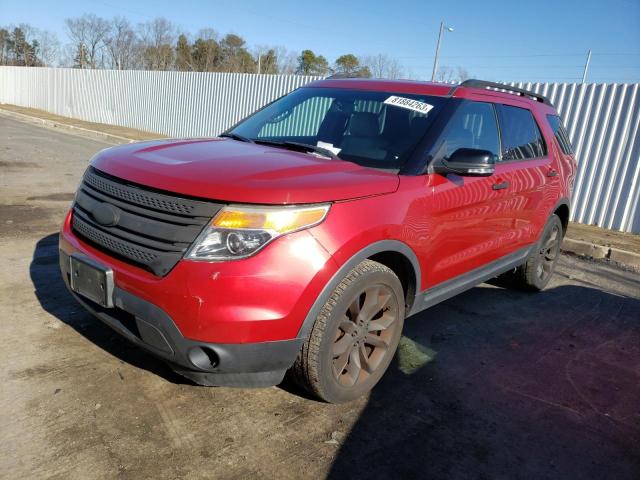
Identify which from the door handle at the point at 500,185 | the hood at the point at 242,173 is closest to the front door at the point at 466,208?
the door handle at the point at 500,185

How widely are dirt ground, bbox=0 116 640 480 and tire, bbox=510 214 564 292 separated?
2.65ft

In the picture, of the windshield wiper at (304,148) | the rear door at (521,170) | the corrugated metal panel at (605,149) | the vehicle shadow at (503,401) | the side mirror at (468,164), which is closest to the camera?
the vehicle shadow at (503,401)

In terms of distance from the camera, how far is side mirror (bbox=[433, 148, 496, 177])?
9.91ft

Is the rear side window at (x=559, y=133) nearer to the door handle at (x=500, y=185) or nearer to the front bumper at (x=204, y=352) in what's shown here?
the door handle at (x=500, y=185)

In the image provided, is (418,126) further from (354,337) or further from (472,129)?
(354,337)

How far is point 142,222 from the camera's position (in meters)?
2.40

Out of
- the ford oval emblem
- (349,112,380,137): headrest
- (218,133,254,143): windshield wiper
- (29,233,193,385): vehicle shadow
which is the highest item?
(349,112,380,137): headrest

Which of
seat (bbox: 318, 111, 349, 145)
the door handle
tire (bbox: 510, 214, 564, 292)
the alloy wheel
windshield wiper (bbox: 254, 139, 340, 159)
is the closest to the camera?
the alloy wheel

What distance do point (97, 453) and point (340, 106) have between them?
2705 mm

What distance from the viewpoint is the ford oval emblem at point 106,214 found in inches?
99.0

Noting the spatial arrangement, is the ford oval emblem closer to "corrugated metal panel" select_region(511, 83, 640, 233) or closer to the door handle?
the door handle

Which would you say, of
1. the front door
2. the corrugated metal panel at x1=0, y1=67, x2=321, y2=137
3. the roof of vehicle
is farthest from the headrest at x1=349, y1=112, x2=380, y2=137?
the corrugated metal panel at x1=0, y1=67, x2=321, y2=137

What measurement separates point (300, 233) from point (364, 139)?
49.2 inches

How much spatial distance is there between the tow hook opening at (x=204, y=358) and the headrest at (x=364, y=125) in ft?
5.96
